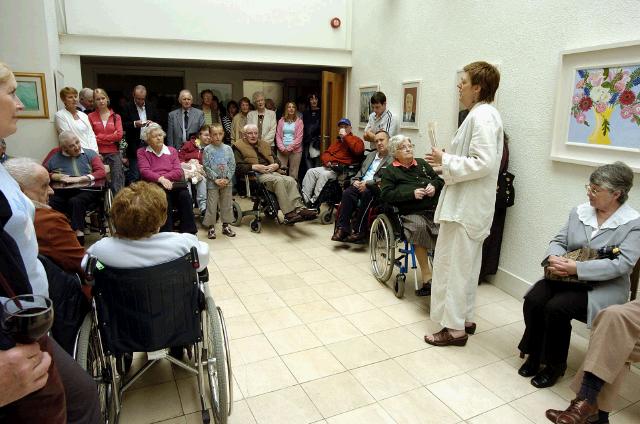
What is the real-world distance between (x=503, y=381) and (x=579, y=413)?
423 millimetres

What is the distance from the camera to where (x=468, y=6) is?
3.74 m

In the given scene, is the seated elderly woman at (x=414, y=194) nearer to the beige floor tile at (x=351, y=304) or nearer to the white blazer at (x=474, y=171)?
the beige floor tile at (x=351, y=304)

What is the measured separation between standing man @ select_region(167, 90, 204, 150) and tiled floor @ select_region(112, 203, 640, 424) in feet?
8.20

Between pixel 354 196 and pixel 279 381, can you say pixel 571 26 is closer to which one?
pixel 354 196

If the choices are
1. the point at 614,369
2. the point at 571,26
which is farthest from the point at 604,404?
the point at 571,26

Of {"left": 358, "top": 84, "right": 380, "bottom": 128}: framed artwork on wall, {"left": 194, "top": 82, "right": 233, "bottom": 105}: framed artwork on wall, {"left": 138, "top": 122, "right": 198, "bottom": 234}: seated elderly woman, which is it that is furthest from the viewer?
{"left": 194, "top": 82, "right": 233, "bottom": 105}: framed artwork on wall

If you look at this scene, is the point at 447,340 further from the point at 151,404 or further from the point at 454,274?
the point at 151,404

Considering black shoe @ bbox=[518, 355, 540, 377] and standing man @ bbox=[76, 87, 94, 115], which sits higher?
standing man @ bbox=[76, 87, 94, 115]

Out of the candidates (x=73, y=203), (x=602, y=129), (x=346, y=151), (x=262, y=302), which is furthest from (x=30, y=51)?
(x=602, y=129)

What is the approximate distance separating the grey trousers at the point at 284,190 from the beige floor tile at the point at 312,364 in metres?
2.33

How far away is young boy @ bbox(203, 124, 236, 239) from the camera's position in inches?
184

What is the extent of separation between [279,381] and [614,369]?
5.06 ft

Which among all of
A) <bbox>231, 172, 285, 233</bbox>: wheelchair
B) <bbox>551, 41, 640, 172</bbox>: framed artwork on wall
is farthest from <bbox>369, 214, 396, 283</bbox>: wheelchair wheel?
<bbox>231, 172, 285, 233</bbox>: wheelchair

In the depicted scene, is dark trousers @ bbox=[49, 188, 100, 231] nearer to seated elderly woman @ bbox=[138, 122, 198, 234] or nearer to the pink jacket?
seated elderly woman @ bbox=[138, 122, 198, 234]
